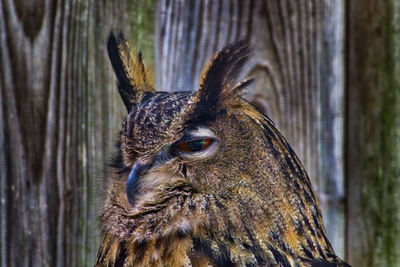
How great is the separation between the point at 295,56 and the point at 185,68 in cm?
29

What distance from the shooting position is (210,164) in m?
0.88

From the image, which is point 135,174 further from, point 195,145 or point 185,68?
point 185,68

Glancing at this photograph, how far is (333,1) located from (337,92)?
233 mm

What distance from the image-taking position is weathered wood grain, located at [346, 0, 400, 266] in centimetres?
116

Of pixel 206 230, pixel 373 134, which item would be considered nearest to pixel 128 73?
pixel 206 230

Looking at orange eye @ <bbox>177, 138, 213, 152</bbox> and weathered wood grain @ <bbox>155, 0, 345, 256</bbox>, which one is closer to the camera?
orange eye @ <bbox>177, 138, 213, 152</bbox>

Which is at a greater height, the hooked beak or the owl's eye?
the owl's eye

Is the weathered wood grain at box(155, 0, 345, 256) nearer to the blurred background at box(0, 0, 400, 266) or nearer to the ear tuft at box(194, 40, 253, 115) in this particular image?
the blurred background at box(0, 0, 400, 266)

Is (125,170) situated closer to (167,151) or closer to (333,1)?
(167,151)

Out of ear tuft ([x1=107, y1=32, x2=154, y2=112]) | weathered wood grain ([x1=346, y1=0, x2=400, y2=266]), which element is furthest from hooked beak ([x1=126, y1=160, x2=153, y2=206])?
weathered wood grain ([x1=346, y1=0, x2=400, y2=266])

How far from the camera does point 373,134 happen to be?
3.87 ft

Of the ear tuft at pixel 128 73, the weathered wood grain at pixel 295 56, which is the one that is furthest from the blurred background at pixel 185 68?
the ear tuft at pixel 128 73

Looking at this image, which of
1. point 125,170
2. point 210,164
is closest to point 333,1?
point 210,164

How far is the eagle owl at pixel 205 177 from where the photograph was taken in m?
0.87
